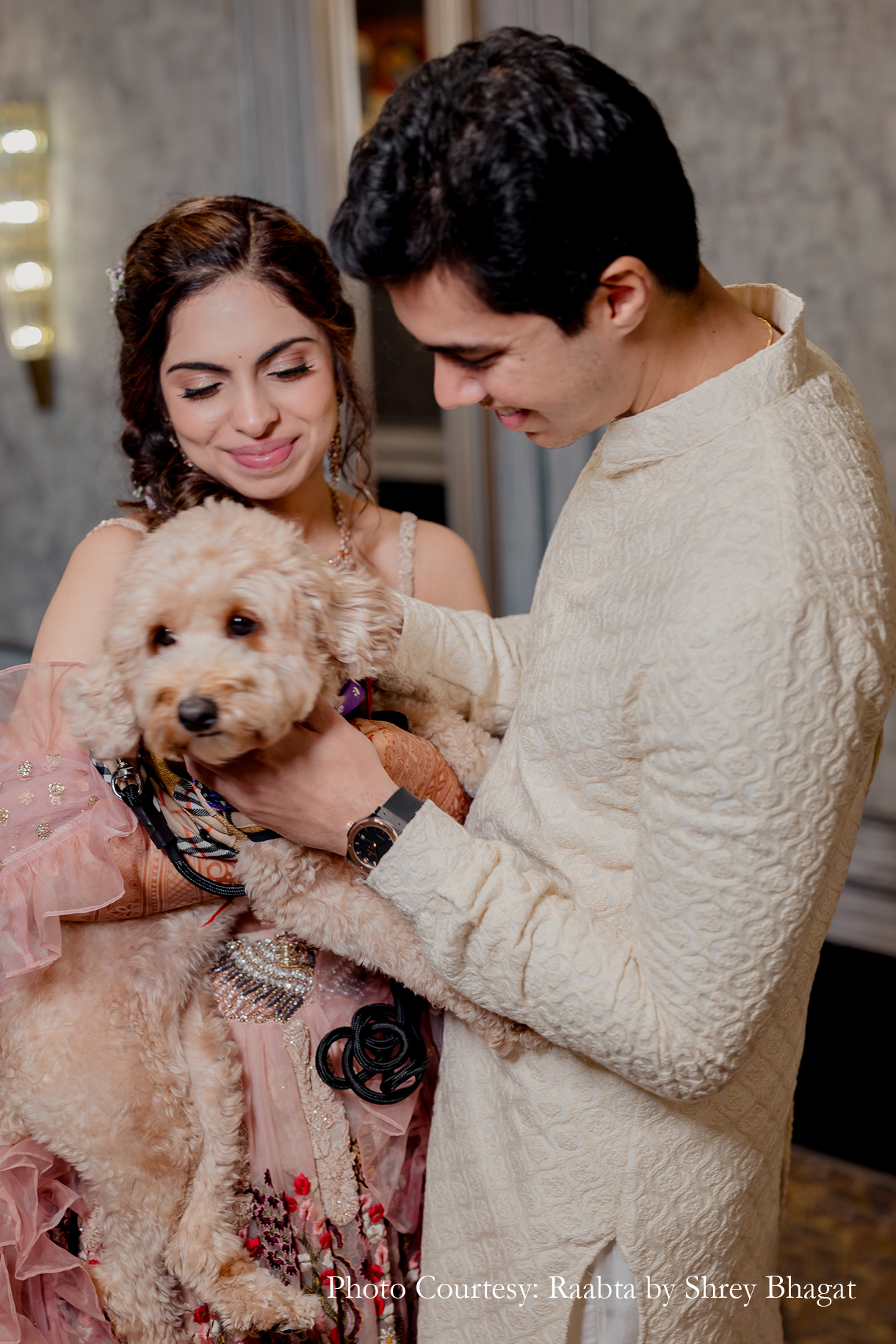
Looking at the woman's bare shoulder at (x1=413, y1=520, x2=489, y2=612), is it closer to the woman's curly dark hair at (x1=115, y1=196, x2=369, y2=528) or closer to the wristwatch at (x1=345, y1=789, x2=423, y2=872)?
the woman's curly dark hair at (x1=115, y1=196, x2=369, y2=528)

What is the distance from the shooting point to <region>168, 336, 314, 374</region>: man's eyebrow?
1.43 m

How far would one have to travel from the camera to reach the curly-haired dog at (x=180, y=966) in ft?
3.92

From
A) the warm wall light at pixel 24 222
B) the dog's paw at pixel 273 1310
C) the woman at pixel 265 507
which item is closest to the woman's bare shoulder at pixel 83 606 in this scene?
the woman at pixel 265 507

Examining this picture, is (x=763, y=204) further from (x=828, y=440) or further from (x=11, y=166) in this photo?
(x=11, y=166)

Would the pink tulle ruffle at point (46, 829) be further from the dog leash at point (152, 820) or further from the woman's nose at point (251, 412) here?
the woman's nose at point (251, 412)

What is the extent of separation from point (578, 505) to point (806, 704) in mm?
418

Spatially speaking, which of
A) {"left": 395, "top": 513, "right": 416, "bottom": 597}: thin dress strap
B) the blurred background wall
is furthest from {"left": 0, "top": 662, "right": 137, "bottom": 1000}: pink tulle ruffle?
the blurred background wall

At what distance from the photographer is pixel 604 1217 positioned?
3.50 ft

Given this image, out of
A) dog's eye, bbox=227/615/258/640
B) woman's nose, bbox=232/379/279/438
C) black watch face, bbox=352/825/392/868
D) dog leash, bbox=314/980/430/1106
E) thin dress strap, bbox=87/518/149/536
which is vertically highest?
woman's nose, bbox=232/379/279/438

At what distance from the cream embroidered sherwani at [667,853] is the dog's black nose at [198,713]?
25cm

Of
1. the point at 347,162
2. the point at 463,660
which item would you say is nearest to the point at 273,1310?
the point at 463,660

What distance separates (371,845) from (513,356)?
50 centimetres

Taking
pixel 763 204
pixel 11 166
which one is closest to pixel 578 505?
pixel 763 204

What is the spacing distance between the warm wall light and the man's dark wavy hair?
392 cm
